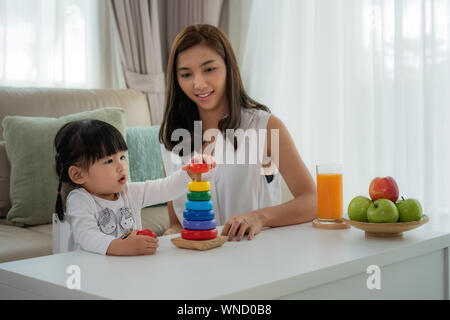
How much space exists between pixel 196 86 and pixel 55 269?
87 cm

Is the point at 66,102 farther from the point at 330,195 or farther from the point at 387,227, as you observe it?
the point at 387,227

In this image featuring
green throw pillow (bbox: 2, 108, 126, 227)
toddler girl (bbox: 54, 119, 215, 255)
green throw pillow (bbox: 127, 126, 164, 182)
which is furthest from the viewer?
green throw pillow (bbox: 127, 126, 164, 182)

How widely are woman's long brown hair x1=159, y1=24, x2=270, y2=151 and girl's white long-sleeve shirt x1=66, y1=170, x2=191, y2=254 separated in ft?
1.15

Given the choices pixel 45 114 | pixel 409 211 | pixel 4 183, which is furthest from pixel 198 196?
pixel 45 114

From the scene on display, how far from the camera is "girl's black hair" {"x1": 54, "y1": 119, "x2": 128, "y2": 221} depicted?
139 cm

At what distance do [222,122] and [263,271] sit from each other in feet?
3.10

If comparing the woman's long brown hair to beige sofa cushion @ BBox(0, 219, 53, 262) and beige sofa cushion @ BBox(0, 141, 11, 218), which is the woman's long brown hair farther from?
beige sofa cushion @ BBox(0, 141, 11, 218)

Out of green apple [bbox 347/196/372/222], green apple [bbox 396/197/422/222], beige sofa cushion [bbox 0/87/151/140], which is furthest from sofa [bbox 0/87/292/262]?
green apple [bbox 396/197/422/222]

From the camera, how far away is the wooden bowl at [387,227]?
4.07ft

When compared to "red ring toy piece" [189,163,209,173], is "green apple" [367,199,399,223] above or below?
below

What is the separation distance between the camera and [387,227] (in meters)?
1.24

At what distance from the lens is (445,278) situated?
4.31 ft
